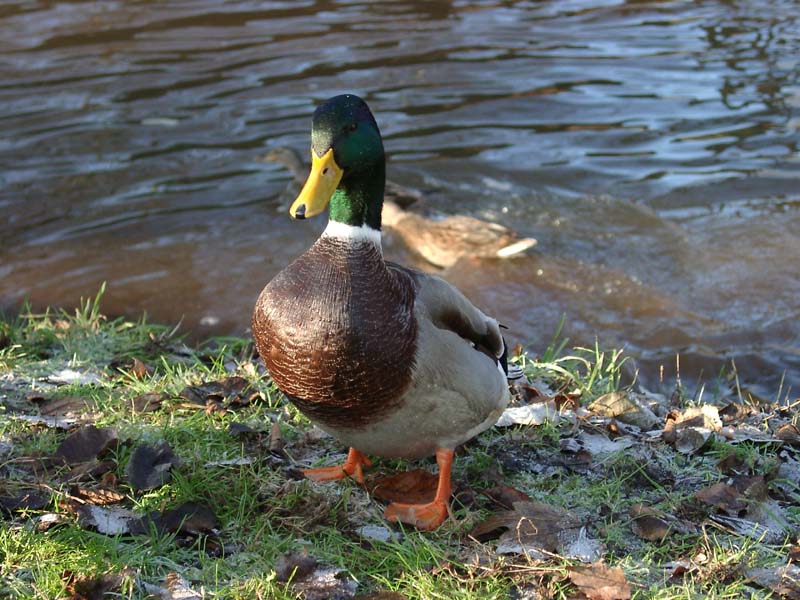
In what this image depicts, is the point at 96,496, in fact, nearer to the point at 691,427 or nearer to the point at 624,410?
the point at 624,410

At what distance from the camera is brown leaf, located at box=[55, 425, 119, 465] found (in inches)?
125

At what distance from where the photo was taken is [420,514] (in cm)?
301

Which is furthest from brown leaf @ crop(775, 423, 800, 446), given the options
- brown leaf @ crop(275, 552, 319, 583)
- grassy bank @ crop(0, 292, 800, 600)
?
brown leaf @ crop(275, 552, 319, 583)

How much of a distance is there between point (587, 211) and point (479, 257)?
1.26 m

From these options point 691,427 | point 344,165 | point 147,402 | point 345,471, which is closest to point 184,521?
point 345,471

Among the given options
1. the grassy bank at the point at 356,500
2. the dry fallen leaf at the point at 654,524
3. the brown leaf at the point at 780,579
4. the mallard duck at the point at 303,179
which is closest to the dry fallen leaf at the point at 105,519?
the grassy bank at the point at 356,500

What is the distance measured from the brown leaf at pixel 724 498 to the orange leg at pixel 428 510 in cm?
86

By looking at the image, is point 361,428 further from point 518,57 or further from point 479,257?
point 518,57

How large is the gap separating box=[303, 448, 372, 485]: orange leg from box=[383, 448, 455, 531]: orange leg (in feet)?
0.66

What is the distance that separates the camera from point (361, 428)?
116 inches

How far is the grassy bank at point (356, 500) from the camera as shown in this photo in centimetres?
266

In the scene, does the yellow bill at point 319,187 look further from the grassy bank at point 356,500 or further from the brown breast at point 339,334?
Answer: the grassy bank at point 356,500

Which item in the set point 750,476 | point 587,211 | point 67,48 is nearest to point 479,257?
point 587,211

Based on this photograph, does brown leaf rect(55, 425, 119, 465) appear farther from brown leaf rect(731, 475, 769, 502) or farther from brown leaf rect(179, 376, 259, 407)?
brown leaf rect(731, 475, 769, 502)
